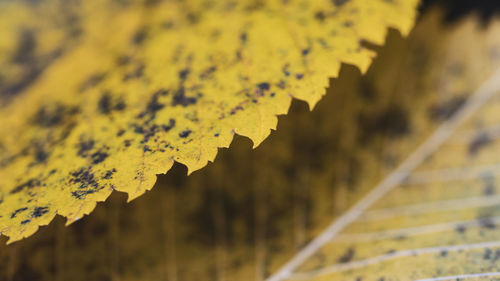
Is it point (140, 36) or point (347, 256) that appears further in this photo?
point (140, 36)

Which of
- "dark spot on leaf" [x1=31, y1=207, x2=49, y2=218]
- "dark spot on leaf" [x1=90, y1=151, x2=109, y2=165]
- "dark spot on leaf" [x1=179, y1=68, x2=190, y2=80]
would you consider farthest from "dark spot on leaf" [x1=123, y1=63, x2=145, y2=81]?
"dark spot on leaf" [x1=31, y1=207, x2=49, y2=218]

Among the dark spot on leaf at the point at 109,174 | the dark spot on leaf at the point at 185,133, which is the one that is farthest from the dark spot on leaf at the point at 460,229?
the dark spot on leaf at the point at 109,174

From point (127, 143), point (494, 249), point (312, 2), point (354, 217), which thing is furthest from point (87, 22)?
point (494, 249)

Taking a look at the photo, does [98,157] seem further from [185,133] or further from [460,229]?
[460,229]

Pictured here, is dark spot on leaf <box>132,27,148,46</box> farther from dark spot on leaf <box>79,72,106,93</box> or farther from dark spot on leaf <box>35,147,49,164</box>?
dark spot on leaf <box>35,147,49,164</box>

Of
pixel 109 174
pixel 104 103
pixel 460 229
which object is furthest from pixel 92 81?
pixel 460 229

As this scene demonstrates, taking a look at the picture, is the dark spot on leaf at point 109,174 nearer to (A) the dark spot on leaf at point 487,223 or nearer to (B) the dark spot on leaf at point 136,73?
(B) the dark spot on leaf at point 136,73

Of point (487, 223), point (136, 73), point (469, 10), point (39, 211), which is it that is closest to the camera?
point (39, 211)
